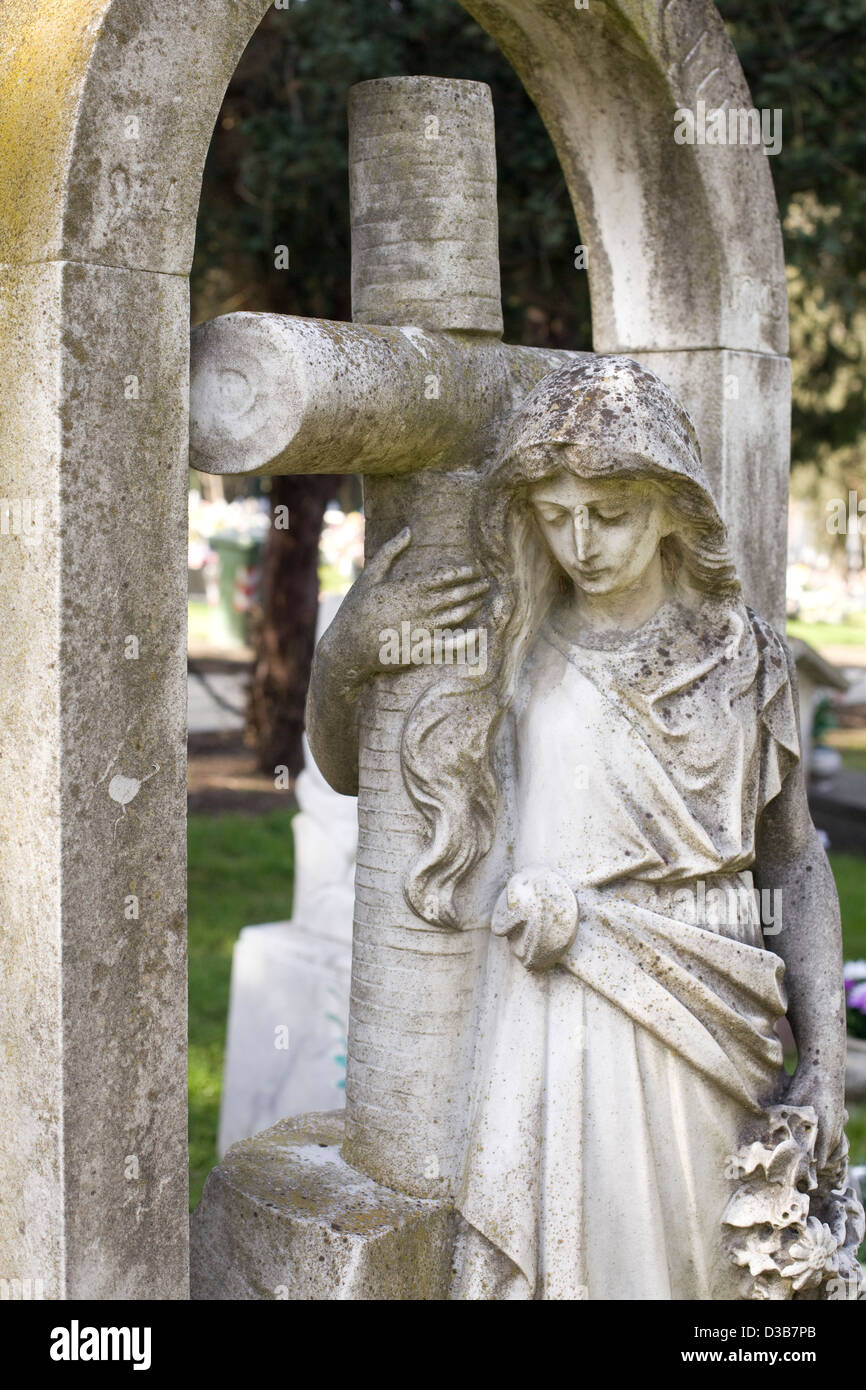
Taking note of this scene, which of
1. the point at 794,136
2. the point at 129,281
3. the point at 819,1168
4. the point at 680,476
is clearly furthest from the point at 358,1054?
the point at 794,136

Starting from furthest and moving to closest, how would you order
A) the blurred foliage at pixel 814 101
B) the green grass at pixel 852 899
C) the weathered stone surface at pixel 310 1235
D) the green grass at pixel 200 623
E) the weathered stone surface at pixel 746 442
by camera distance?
the green grass at pixel 200 623 → the green grass at pixel 852 899 → the blurred foliage at pixel 814 101 → the weathered stone surface at pixel 746 442 → the weathered stone surface at pixel 310 1235

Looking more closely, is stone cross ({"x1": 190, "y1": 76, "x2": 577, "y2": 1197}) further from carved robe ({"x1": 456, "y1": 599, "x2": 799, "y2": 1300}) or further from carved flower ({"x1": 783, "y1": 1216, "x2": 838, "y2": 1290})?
carved flower ({"x1": 783, "y1": 1216, "x2": 838, "y2": 1290})

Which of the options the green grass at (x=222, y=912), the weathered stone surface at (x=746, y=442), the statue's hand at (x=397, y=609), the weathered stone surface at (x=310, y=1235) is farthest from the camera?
the green grass at (x=222, y=912)

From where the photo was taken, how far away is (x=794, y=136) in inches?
297

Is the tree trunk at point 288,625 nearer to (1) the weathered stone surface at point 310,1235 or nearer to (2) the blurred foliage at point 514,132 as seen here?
(2) the blurred foliage at point 514,132

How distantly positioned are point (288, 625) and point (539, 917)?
871 cm

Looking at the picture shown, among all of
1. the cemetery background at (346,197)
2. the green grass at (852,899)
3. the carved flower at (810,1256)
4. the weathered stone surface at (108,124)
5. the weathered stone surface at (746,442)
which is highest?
the cemetery background at (346,197)

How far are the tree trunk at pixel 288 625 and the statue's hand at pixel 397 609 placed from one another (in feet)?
25.3

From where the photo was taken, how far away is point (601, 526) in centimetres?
284

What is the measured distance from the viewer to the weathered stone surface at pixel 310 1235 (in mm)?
2791

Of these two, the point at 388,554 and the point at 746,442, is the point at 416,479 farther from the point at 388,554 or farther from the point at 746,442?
the point at 746,442

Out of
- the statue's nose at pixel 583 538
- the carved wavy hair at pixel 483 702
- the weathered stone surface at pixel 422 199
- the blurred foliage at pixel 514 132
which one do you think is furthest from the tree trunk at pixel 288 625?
the statue's nose at pixel 583 538

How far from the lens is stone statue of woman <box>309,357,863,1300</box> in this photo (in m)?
2.82

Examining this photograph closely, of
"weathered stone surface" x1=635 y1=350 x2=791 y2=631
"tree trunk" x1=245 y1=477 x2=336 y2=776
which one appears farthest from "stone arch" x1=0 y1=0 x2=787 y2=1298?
"tree trunk" x1=245 y1=477 x2=336 y2=776
